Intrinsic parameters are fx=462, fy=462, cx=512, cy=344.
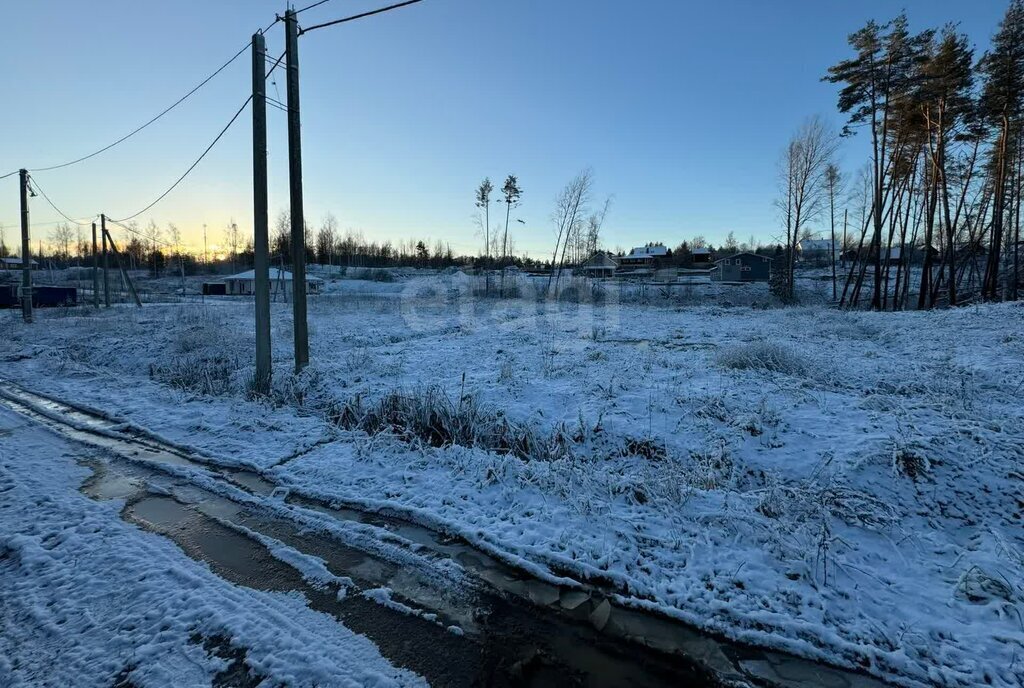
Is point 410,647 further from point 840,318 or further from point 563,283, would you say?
point 563,283

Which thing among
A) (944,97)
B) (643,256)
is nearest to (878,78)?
(944,97)

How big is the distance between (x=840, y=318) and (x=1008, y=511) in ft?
49.3

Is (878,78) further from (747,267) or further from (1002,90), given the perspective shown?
(747,267)

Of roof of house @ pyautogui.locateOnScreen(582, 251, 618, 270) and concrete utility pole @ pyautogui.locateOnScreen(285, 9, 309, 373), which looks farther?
roof of house @ pyautogui.locateOnScreen(582, 251, 618, 270)

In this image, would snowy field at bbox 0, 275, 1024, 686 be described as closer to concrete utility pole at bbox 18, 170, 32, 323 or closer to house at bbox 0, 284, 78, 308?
concrete utility pole at bbox 18, 170, 32, 323

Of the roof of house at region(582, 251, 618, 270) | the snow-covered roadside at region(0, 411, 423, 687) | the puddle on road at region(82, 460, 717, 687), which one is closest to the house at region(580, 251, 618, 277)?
the roof of house at region(582, 251, 618, 270)

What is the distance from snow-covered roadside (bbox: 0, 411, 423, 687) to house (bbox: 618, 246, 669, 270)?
79316 mm

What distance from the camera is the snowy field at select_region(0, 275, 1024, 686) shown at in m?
2.89

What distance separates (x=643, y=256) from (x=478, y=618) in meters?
83.2

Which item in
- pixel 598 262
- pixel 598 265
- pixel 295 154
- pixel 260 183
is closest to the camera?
pixel 260 183

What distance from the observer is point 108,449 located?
17.6 feet

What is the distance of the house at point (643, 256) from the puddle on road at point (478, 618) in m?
78.6

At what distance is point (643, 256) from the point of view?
8088cm

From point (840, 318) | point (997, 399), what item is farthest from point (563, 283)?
point (997, 399)
